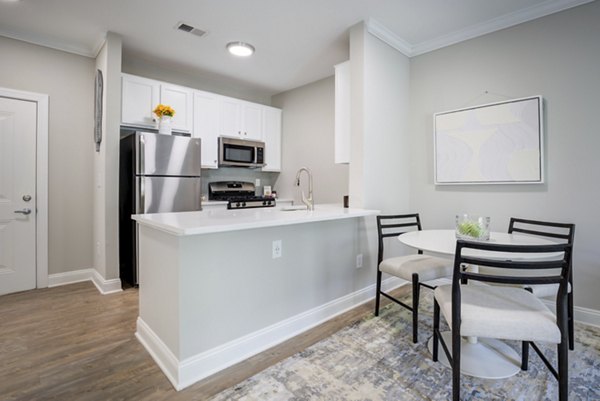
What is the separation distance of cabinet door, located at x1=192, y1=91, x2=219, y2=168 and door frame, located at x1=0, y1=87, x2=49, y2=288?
151 centimetres

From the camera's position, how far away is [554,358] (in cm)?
195

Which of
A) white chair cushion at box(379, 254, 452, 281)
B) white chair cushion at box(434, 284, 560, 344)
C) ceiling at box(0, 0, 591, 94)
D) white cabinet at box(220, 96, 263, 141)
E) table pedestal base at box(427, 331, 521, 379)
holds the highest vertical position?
ceiling at box(0, 0, 591, 94)

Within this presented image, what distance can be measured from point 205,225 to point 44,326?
185cm

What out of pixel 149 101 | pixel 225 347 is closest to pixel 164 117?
pixel 149 101

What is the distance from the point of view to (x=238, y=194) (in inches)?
177

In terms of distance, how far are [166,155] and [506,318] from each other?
321 centimetres

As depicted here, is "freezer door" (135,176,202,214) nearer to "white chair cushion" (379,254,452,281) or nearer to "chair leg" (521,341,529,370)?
"white chair cushion" (379,254,452,281)

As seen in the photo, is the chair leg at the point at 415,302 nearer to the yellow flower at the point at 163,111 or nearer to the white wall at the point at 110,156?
the white wall at the point at 110,156

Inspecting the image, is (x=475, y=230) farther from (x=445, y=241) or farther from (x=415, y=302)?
(x=415, y=302)

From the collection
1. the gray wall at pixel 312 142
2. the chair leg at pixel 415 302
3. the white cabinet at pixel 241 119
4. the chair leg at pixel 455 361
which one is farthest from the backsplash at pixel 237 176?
the chair leg at pixel 455 361

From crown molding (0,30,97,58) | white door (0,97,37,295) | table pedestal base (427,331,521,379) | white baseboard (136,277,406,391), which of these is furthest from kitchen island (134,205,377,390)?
crown molding (0,30,97,58)

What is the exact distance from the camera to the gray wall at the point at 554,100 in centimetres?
235

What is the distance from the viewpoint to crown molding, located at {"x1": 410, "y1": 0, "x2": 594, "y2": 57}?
2436 mm

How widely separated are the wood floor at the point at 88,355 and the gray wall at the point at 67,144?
68cm
